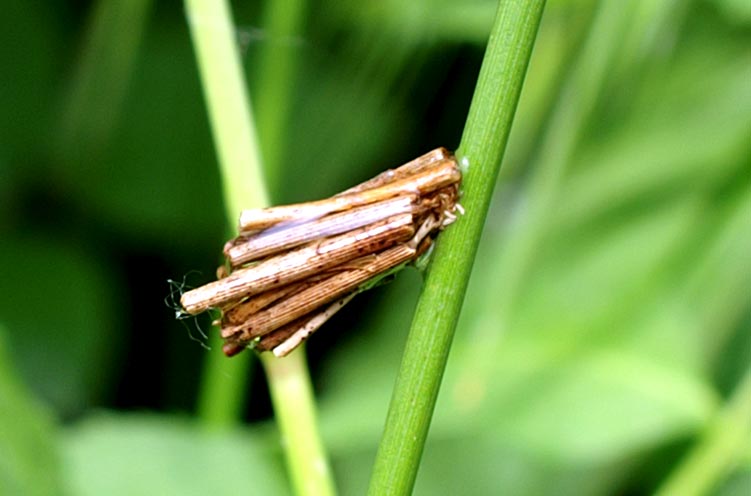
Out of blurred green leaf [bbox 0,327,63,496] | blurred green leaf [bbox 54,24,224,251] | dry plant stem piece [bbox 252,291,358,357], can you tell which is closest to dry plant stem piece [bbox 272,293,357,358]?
dry plant stem piece [bbox 252,291,358,357]

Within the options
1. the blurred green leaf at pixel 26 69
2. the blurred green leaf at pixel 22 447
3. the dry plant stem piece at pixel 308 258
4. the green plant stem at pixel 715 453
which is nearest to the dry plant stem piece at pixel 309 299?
the dry plant stem piece at pixel 308 258

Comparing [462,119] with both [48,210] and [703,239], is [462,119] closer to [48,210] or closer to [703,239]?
[703,239]

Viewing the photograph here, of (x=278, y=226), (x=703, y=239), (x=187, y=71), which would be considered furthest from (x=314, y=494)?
(x=187, y=71)

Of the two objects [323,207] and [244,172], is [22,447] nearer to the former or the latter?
[244,172]

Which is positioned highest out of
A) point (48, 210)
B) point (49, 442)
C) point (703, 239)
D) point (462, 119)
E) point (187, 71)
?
point (187, 71)

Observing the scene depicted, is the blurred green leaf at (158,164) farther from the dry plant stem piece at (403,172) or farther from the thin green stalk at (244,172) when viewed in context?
the dry plant stem piece at (403,172)

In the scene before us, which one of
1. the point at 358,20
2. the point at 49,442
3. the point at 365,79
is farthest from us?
the point at 365,79

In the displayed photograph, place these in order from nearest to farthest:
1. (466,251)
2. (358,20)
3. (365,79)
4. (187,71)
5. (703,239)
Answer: (466,251) < (703,239) < (358,20) < (365,79) < (187,71)

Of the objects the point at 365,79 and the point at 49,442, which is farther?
the point at 365,79
